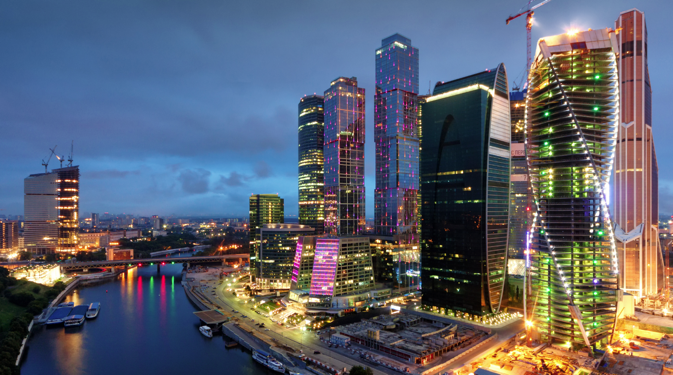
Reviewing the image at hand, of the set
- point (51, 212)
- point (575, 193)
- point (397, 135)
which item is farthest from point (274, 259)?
point (51, 212)

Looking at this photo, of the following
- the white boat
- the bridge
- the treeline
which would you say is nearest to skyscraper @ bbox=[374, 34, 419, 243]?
the white boat

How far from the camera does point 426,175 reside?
86812mm

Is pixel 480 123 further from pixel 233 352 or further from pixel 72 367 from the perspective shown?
pixel 72 367

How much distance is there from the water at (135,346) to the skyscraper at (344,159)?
54413mm

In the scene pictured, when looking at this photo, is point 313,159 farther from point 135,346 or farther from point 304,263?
point 135,346

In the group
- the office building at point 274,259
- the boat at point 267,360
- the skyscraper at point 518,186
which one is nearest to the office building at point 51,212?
the office building at point 274,259

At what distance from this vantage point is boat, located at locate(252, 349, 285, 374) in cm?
5781

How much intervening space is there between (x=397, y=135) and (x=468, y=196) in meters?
49.2

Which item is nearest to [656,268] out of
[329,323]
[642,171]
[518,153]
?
[642,171]

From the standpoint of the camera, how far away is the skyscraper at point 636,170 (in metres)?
95.0

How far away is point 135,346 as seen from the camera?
6981cm

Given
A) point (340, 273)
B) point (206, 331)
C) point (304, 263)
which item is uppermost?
point (304, 263)

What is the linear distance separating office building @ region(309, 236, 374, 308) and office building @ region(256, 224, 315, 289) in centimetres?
2195

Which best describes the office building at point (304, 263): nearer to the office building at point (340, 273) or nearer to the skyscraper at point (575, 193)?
the office building at point (340, 273)
